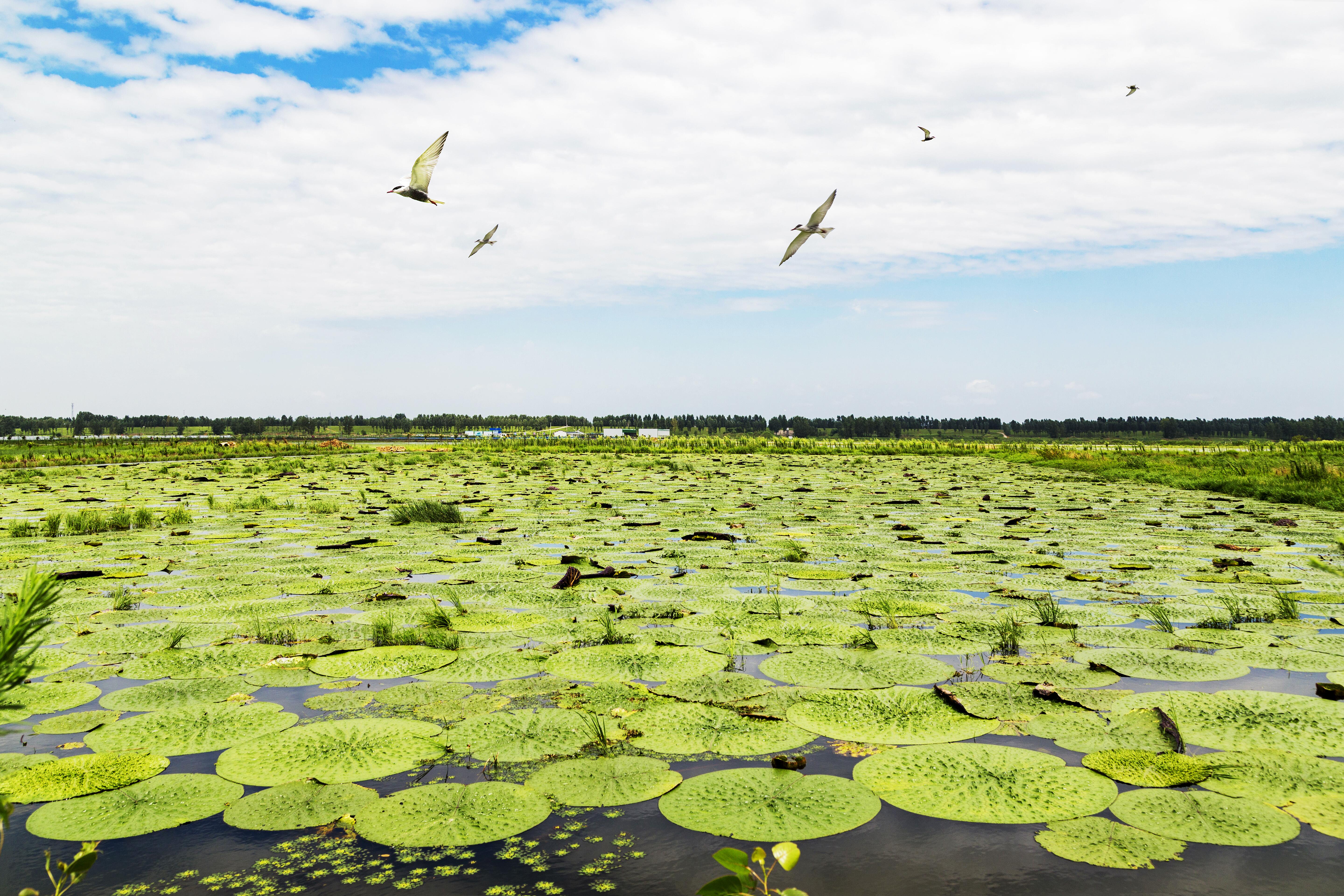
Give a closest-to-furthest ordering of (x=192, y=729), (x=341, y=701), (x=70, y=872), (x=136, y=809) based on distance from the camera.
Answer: (x=70, y=872), (x=136, y=809), (x=192, y=729), (x=341, y=701)

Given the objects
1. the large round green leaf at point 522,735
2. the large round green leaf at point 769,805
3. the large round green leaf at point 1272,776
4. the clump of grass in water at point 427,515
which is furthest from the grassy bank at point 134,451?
the large round green leaf at point 1272,776

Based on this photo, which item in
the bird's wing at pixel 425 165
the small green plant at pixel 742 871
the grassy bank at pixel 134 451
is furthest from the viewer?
the grassy bank at pixel 134 451

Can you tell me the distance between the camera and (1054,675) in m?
4.51

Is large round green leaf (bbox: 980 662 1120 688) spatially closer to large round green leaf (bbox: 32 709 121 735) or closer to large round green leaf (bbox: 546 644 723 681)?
large round green leaf (bbox: 546 644 723 681)

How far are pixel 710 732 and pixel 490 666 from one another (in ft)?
5.54

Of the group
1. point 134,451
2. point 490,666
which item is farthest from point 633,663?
point 134,451

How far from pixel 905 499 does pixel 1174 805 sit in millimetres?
14050

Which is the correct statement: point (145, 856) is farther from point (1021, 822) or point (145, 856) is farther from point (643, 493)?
point (643, 493)

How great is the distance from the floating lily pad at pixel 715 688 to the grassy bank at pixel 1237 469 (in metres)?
14.7

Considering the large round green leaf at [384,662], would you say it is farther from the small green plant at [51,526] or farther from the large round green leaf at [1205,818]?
the small green plant at [51,526]

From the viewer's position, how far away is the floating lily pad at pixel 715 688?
4188 millimetres

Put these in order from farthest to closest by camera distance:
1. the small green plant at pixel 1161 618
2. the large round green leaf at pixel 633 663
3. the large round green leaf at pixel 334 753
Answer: the small green plant at pixel 1161 618, the large round green leaf at pixel 633 663, the large round green leaf at pixel 334 753

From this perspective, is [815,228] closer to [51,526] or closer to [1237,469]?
[51,526]

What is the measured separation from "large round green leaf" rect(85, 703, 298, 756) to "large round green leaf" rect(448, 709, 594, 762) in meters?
0.92
